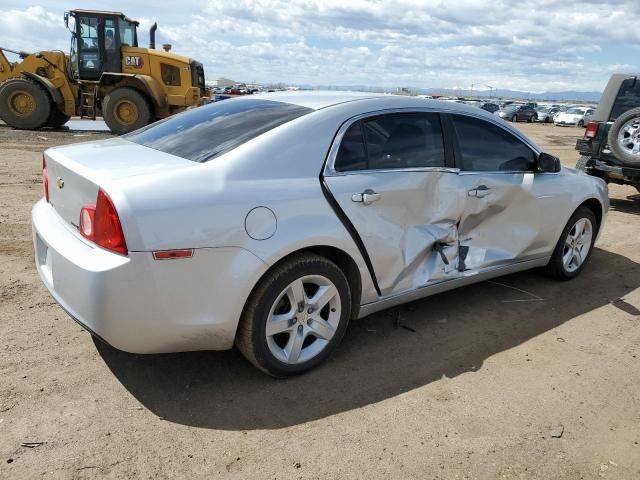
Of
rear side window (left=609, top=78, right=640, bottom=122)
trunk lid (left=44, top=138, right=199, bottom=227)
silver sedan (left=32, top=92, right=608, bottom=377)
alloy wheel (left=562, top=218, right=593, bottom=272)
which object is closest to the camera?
silver sedan (left=32, top=92, right=608, bottom=377)

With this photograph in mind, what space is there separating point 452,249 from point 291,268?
55.8 inches

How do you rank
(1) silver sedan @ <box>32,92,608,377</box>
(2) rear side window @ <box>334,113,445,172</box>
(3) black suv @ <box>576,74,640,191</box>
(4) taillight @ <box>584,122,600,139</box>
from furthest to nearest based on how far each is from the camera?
1. (4) taillight @ <box>584,122,600,139</box>
2. (3) black suv @ <box>576,74,640,191</box>
3. (2) rear side window @ <box>334,113,445,172</box>
4. (1) silver sedan @ <box>32,92,608,377</box>


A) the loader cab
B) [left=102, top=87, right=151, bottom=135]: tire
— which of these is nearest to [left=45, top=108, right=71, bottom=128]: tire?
the loader cab

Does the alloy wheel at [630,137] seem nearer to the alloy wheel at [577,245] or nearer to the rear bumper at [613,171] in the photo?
the rear bumper at [613,171]

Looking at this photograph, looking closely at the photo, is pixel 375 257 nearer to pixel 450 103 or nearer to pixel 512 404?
pixel 512 404

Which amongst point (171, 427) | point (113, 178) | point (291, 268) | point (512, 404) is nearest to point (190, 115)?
point (113, 178)

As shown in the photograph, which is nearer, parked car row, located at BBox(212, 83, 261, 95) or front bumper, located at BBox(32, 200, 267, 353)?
front bumper, located at BBox(32, 200, 267, 353)

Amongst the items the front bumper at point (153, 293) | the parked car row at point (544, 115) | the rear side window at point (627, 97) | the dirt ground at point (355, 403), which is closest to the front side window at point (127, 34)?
the rear side window at point (627, 97)

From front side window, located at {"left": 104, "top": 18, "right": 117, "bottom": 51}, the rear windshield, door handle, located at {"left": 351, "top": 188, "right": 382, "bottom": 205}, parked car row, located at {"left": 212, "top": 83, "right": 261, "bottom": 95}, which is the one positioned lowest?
door handle, located at {"left": 351, "top": 188, "right": 382, "bottom": 205}

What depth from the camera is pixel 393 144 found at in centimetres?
349

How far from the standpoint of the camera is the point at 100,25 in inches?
590

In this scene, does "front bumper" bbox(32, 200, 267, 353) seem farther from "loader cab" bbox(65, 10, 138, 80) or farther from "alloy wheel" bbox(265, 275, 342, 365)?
"loader cab" bbox(65, 10, 138, 80)

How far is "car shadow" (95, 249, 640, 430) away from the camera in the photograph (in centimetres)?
287

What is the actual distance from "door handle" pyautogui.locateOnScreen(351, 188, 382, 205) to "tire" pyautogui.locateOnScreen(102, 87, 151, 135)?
1322cm
